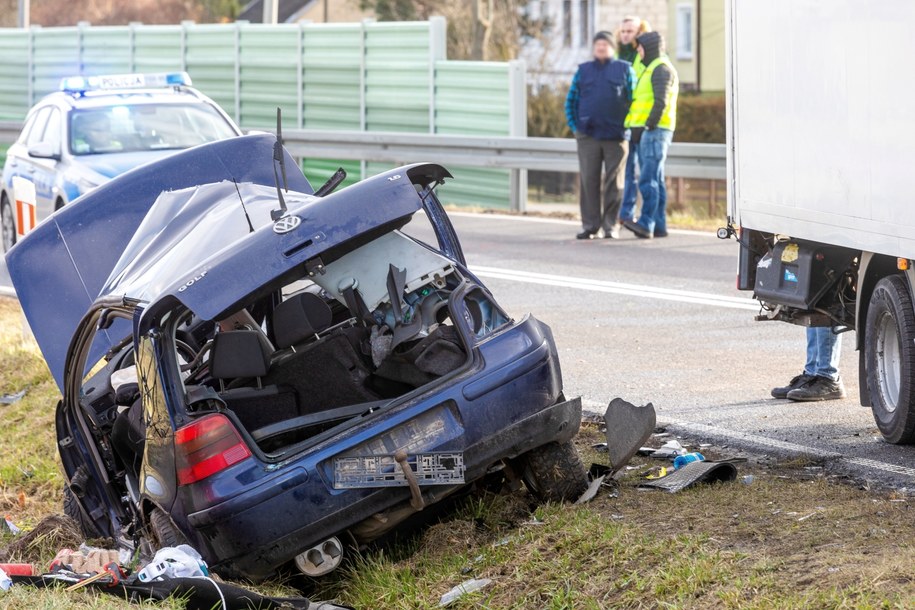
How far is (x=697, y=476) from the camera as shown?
6223 millimetres

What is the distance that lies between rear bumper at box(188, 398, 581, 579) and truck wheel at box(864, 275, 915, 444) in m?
2.19

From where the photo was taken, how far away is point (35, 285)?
273 inches

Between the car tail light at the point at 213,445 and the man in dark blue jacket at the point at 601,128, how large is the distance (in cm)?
979

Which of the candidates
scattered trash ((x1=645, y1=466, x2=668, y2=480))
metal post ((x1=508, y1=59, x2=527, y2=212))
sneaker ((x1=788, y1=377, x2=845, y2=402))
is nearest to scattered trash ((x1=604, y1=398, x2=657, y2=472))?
scattered trash ((x1=645, y1=466, x2=668, y2=480))

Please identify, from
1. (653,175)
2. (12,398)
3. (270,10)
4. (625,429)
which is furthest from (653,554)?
(270,10)

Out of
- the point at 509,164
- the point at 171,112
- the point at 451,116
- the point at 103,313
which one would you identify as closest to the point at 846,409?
the point at 103,313

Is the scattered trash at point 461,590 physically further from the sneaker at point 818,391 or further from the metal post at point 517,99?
the metal post at point 517,99

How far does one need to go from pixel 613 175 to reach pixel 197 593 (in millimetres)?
10275

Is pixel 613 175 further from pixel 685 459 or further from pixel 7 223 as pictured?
pixel 685 459

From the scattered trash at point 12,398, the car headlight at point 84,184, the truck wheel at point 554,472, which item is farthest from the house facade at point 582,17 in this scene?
the truck wheel at point 554,472

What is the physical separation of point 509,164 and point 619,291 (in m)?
6.21

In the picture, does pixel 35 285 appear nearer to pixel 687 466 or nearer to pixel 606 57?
pixel 687 466

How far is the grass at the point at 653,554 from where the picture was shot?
473cm

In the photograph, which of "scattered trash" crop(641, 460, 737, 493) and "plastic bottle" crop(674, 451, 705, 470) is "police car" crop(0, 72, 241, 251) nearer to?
"plastic bottle" crop(674, 451, 705, 470)
